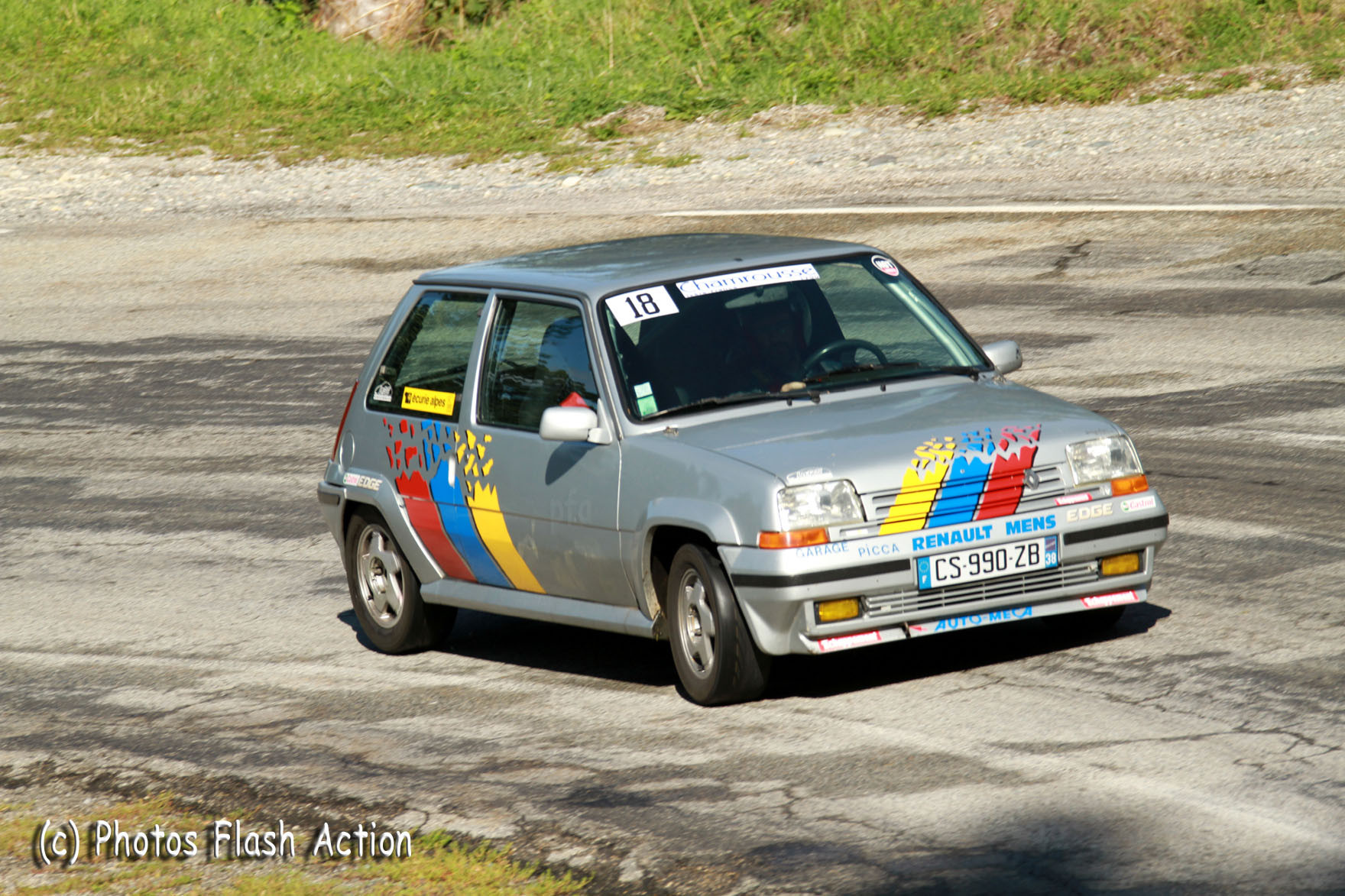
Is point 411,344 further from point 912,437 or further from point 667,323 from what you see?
point 912,437

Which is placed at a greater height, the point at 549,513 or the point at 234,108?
the point at 234,108

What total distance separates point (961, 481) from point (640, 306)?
1.58 m

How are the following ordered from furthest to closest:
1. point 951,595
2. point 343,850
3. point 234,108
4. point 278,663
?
point 234,108 → point 278,663 → point 951,595 → point 343,850

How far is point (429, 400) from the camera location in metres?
7.98

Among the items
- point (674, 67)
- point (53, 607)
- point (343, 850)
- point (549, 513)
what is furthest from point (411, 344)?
point (674, 67)

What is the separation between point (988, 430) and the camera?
258 inches

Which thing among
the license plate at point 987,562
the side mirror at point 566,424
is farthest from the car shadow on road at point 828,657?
the side mirror at point 566,424

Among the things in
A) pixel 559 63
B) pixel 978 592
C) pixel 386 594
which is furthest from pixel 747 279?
pixel 559 63

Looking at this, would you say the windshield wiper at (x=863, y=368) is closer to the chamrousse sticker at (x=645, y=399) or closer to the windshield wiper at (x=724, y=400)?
the windshield wiper at (x=724, y=400)

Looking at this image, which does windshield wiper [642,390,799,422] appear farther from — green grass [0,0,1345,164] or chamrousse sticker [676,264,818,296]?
green grass [0,0,1345,164]

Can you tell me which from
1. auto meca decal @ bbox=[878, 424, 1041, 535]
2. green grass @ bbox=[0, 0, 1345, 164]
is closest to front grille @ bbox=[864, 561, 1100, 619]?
auto meca decal @ bbox=[878, 424, 1041, 535]

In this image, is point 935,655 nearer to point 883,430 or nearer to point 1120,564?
point 1120,564

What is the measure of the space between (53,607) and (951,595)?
16.3 ft

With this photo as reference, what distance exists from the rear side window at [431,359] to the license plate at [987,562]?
2351 millimetres
